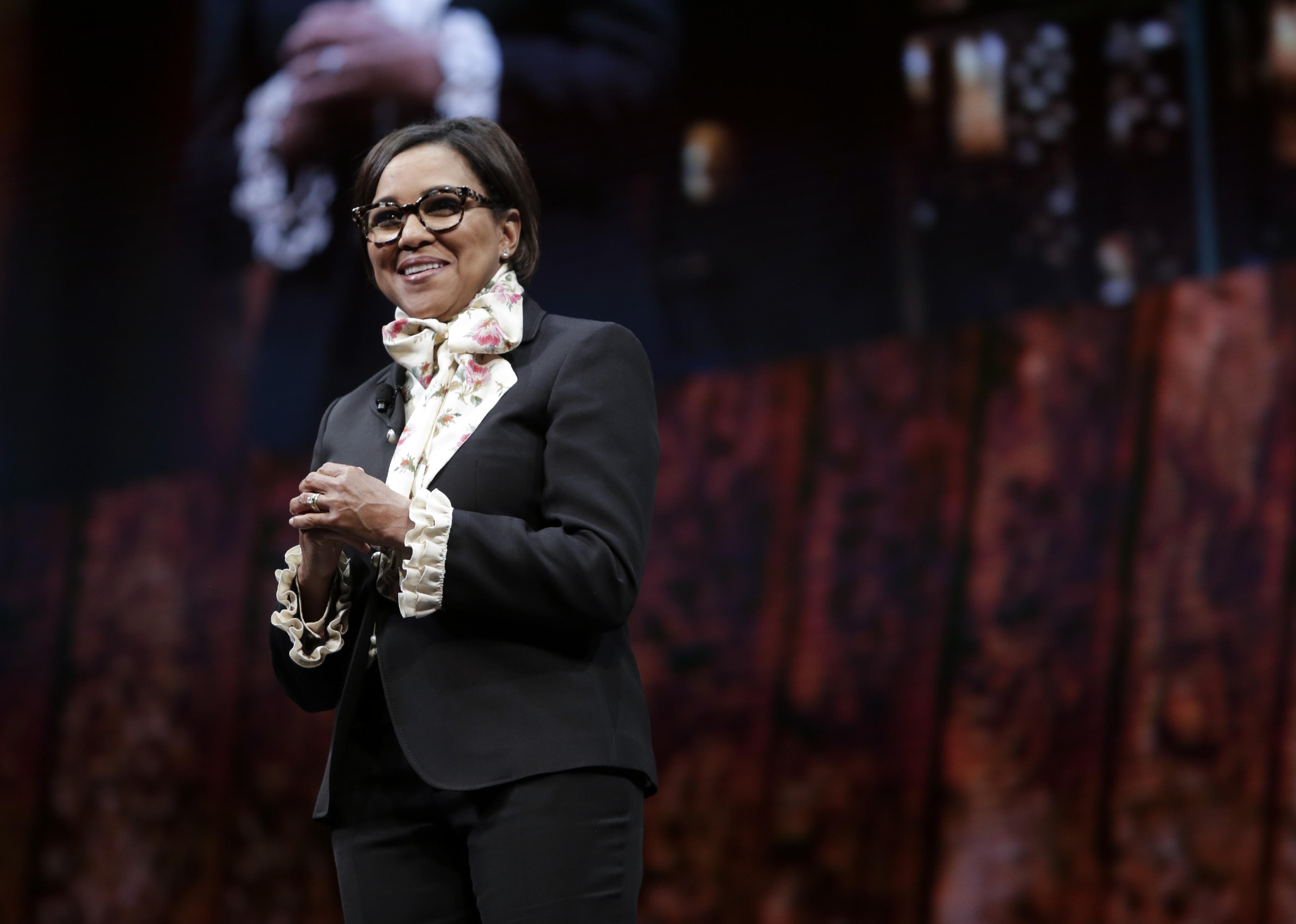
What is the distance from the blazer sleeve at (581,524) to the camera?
111 cm

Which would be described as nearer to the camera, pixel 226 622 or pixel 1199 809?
pixel 1199 809

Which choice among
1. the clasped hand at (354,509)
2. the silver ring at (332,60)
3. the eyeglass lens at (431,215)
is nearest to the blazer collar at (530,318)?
the eyeglass lens at (431,215)

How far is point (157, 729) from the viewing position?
3035 millimetres

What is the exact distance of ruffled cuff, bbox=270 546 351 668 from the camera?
123 cm

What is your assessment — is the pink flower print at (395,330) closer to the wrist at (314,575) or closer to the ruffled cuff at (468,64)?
the wrist at (314,575)

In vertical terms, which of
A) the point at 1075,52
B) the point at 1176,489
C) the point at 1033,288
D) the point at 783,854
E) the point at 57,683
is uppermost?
the point at 1075,52

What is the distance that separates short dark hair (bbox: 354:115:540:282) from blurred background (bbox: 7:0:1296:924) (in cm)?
146

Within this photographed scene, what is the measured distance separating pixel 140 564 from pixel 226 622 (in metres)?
0.26

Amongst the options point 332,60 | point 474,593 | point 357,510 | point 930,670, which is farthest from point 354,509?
point 332,60

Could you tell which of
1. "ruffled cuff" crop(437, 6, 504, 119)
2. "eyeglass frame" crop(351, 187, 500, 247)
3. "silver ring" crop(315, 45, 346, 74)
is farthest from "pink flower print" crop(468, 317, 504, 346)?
"silver ring" crop(315, 45, 346, 74)

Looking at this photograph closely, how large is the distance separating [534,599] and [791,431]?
5.75 feet

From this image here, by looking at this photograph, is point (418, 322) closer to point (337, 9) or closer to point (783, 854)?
point (783, 854)

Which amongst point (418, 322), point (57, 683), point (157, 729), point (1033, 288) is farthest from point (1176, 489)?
point (57, 683)

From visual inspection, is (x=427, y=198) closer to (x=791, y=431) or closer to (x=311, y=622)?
(x=311, y=622)
